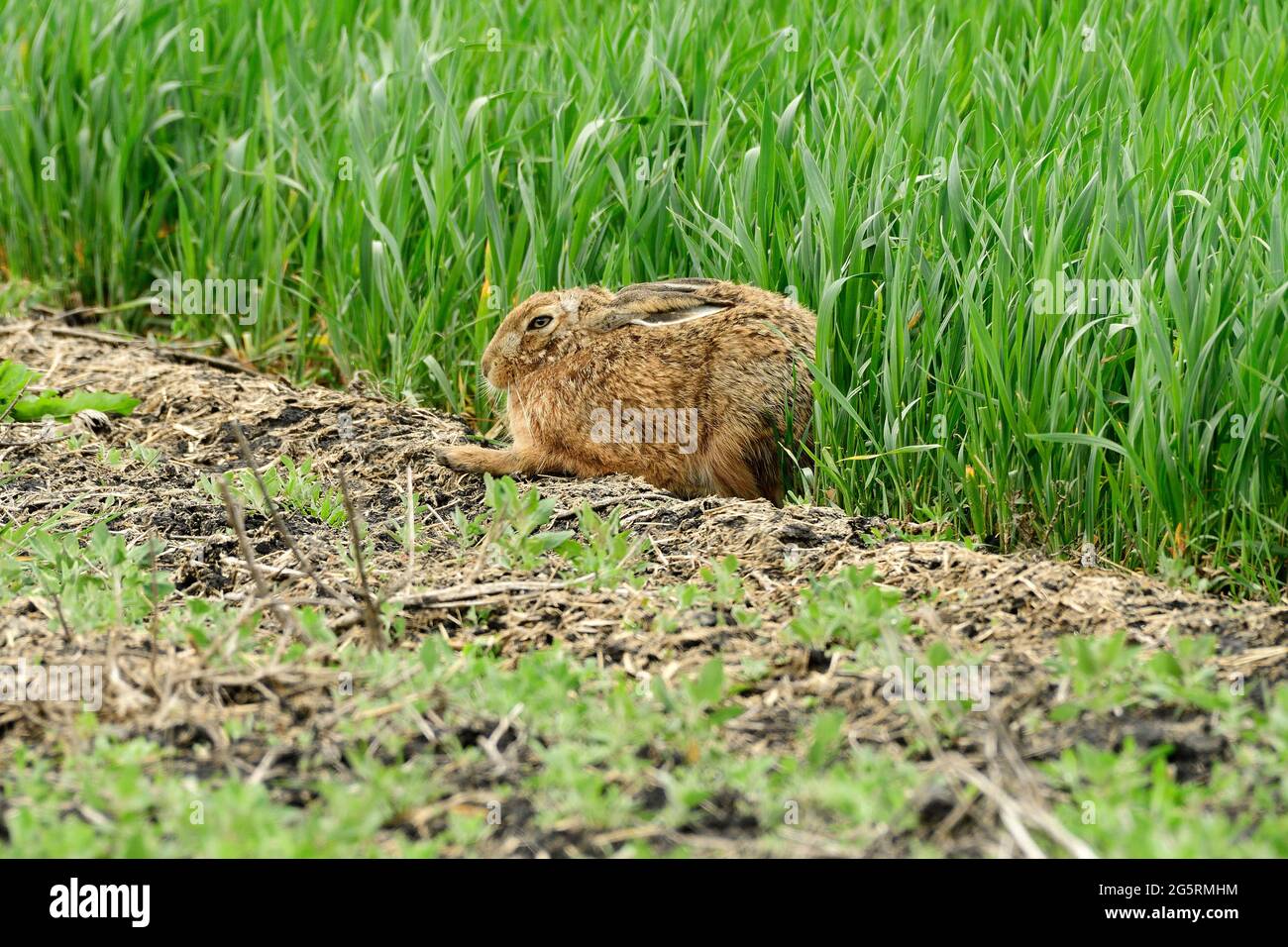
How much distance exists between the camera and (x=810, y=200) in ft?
14.7

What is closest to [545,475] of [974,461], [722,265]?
[722,265]

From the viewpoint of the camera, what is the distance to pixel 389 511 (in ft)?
14.1

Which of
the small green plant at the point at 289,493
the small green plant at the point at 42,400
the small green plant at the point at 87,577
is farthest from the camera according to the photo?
the small green plant at the point at 42,400

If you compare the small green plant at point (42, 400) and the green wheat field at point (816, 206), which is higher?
the green wheat field at point (816, 206)

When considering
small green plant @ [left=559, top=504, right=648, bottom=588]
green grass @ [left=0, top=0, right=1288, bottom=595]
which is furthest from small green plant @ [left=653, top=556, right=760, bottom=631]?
green grass @ [left=0, top=0, right=1288, bottom=595]

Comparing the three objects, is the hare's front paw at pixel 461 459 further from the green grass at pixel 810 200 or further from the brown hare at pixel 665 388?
the green grass at pixel 810 200

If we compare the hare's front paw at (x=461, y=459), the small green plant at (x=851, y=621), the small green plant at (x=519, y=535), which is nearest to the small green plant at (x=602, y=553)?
the small green plant at (x=519, y=535)

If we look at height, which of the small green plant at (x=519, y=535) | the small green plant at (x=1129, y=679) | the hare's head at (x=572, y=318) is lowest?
the small green plant at (x=519, y=535)

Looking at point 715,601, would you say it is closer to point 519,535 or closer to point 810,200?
point 519,535

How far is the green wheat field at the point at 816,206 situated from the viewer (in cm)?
373

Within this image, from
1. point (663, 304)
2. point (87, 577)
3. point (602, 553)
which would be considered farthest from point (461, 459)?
point (87, 577)

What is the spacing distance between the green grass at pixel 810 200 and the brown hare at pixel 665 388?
175 millimetres

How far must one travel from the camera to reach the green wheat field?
12.2 ft
